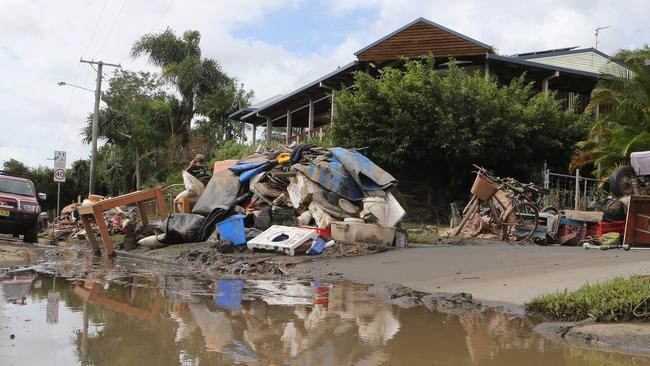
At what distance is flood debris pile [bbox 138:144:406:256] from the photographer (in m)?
12.3

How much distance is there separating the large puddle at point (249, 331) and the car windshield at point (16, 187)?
1077 cm

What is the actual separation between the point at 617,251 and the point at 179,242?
9454 millimetres

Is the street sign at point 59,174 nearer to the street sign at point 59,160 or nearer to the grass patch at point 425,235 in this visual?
the street sign at point 59,160

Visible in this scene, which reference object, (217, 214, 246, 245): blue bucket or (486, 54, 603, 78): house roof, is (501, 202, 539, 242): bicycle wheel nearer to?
(217, 214, 246, 245): blue bucket

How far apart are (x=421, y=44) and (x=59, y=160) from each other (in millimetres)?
15531

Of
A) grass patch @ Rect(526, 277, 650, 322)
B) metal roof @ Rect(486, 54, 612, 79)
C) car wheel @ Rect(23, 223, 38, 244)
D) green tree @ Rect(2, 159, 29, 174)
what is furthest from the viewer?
green tree @ Rect(2, 159, 29, 174)

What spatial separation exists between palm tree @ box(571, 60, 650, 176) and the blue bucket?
10925 millimetres

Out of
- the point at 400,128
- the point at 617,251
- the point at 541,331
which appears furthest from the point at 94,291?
the point at 400,128

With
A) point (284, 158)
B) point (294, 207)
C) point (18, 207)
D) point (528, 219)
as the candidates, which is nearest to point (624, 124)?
point (528, 219)

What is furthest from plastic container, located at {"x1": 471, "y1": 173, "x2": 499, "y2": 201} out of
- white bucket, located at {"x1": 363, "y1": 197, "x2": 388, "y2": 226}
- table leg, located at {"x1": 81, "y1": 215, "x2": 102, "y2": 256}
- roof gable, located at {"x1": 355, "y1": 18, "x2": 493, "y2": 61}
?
roof gable, located at {"x1": 355, "y1": 18, "x2": 493, "y2": 61}

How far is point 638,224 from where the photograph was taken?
39.2 feet

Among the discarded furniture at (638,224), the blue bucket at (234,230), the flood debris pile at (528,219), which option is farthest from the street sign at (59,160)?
the discarded furniture at (638,224)

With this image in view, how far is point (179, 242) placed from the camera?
47.3 ft

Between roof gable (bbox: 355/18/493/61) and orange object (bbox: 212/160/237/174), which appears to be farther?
roof gable (bbox: 355/18/493/61)
